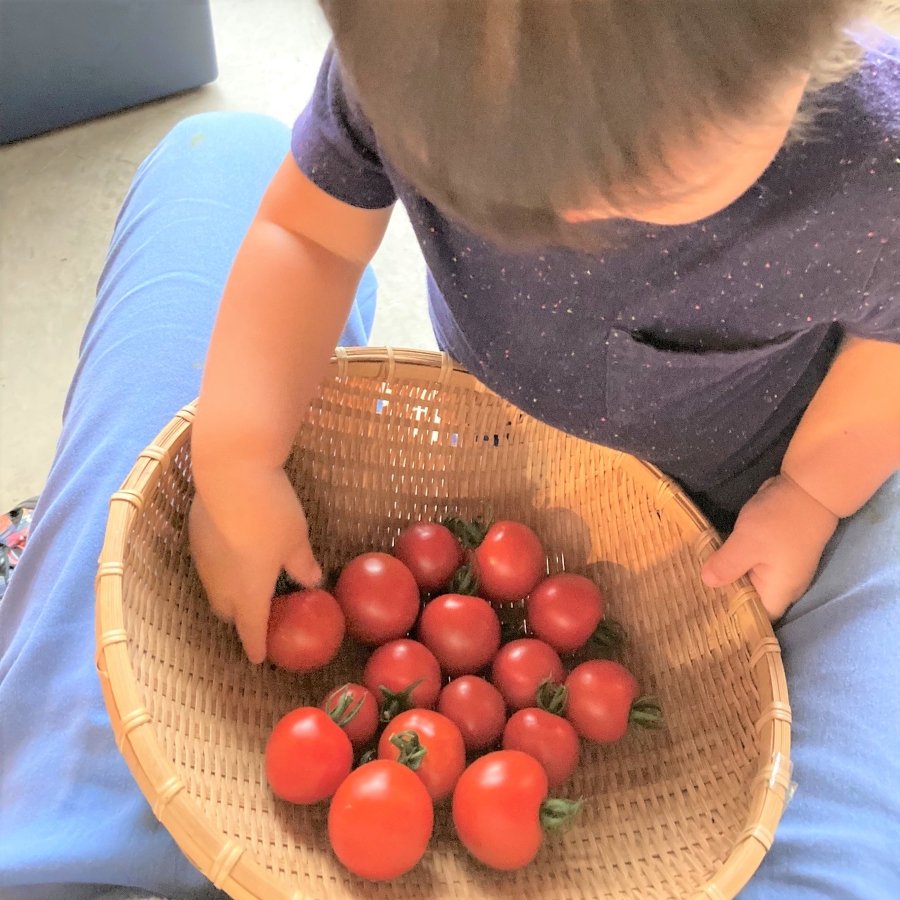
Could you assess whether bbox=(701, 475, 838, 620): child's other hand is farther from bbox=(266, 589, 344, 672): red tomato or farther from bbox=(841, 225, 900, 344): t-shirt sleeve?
bbox=(266, 589, 344, 672): red tomato

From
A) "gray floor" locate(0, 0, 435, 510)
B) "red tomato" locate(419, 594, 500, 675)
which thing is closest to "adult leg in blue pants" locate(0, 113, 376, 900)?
"red tomato" locate(419, 594, 500, 675)

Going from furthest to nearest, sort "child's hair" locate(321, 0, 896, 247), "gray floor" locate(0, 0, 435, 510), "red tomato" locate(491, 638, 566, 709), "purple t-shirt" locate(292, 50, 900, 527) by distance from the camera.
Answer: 1. "gray floor" locate(0, 0, 435, 510)
2. "red tomato" locate(491, 638, 566, 709)
3. "purple t-shirt" locate(292, 50, 900, 527)
4. "child's hair" locate(321, 0, 896, 247)

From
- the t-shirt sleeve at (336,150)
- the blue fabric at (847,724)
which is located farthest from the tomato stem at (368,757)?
the t-shirt sleeve at (336,150)

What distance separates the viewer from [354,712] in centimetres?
63

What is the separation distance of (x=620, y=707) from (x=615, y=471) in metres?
0.20

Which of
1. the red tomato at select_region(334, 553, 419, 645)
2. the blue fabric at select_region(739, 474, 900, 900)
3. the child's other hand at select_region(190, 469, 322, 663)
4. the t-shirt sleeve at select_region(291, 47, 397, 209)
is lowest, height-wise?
the blue fabric at select_region(739, 474, 900, 900)

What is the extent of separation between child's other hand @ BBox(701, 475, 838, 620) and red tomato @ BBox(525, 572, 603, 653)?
0.34 ft

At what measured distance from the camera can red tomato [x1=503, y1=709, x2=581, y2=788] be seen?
0.63m

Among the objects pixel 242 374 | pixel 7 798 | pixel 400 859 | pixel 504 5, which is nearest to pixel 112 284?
pixel 242 374

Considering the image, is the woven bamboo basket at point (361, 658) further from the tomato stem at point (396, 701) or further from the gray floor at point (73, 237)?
the gray floor at point (73, 237)

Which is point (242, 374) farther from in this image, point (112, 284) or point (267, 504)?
point (112, 284)

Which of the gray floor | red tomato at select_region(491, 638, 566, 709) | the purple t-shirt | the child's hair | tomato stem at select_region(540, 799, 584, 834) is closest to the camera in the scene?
the child's hair

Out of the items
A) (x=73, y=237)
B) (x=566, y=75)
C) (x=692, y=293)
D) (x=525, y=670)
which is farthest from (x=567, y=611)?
(x=73, y=237)

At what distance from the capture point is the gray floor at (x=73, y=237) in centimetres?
129
